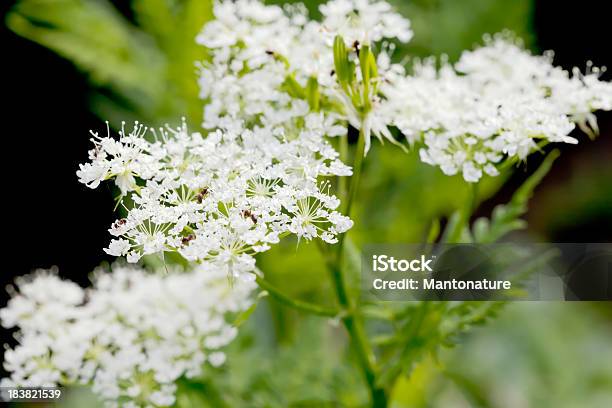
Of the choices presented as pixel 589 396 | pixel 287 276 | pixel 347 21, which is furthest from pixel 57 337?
pixel 589 396

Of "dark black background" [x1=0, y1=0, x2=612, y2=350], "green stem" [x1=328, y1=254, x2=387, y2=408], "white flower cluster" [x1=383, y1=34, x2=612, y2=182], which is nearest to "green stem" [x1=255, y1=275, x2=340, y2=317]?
"green stem" [x1=328, y1=254, x2=387, y2=408]

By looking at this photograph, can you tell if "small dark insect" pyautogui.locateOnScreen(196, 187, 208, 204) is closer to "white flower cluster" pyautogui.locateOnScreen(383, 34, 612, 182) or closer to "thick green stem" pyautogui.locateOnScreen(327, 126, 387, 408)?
"thick green stem" pyautogui.locateOnScreen(327, 126, 387, 408)

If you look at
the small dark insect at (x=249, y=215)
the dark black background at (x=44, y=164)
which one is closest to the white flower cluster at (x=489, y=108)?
the small dark insect at (x=249, y=215)

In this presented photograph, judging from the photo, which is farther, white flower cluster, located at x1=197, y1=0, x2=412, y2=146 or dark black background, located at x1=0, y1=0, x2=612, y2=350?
dark black background, located at x1=0, y1=0, x2=612, y2=350

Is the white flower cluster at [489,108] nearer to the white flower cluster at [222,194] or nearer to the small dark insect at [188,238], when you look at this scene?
the white flower cluster at [222,194]

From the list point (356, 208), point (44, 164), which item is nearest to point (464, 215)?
point (356, 208)

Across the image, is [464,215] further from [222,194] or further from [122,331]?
[122,331]

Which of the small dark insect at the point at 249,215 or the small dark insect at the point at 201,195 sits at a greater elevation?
the small dark insect at the point at 201,195
